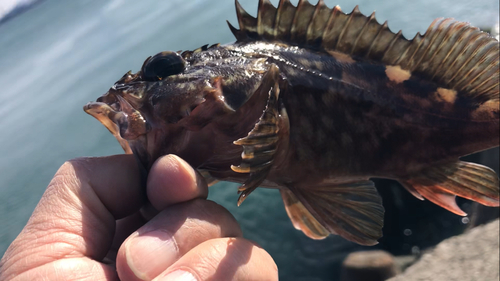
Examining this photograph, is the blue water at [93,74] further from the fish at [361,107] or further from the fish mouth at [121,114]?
the fish mouth at [121,114]

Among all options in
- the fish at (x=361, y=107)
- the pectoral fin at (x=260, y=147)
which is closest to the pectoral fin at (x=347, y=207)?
the fish at (x=361, y=107)

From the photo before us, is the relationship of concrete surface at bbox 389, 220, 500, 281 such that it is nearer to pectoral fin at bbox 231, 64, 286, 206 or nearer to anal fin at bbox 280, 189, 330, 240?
anal fin at bbox 280, 189, 330, 240

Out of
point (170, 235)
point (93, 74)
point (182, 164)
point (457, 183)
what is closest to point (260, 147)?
point (182, 164)

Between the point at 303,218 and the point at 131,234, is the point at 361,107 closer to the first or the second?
the point at 303,218

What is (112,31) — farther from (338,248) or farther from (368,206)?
(368,206)

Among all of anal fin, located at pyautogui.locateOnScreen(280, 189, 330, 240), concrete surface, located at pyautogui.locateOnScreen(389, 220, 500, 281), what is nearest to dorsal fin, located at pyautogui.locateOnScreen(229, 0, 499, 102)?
anal fin, located at pyautogui.locateOnScreen(280, 189, 330, 240)

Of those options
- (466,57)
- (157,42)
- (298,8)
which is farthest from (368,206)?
(157,42)
